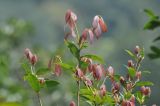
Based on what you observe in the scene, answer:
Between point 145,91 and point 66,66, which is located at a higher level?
point 66,66

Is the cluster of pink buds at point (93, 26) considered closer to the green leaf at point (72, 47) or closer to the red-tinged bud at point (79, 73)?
the green leaf at point (72, 47)

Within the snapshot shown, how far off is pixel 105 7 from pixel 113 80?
149633 mm

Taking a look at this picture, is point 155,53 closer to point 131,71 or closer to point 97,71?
point 131,71

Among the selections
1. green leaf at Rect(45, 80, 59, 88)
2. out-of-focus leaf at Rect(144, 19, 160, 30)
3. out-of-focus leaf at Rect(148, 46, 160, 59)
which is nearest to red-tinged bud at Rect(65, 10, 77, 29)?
green leaf at Rect(45, 80, 59, 88)

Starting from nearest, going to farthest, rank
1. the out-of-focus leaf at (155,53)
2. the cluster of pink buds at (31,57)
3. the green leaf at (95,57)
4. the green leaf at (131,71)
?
the green leaf at (95,57)
the cluster of pink buds at (31,57)
the green leaf at (131,71)
the out-of-focus leaf at (155,53)

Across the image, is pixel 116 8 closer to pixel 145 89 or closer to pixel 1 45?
pixel 1 45

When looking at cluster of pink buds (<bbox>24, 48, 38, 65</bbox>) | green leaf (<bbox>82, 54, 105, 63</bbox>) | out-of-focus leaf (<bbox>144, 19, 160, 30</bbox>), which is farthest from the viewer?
out-of-focus leaf (<bbox>144, 19, 160, 30</bbox>)

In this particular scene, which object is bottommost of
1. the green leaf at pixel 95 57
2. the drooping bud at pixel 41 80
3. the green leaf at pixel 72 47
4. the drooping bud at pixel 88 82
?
the drooping bud at pixel 88 82

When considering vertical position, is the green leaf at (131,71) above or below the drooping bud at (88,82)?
above

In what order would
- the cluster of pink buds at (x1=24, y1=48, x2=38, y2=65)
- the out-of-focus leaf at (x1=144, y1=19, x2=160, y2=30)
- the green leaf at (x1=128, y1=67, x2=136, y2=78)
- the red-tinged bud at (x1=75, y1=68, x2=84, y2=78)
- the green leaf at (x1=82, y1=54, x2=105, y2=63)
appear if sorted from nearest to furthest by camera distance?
the red-tinged bud at (x1=75, y1=68, x2=84, y2=78) → the green leaf at (x1=82, y1=54, x2=105, y2=63) → the cluster of pink buds at (x1=24, y1=48, x2=38, y2=65) → the green leaf at (x1=128, y1=67, x2=136, y2=78) → the out-of-focus leaf at (x1=144, y1=19, x2=160, y2=30)

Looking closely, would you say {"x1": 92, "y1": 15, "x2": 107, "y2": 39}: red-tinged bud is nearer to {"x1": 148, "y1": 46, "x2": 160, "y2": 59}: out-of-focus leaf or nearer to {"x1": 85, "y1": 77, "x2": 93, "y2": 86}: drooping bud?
{"x1": 85, "y1": 77, "x2": 93, "y2": 86}: drooping bud

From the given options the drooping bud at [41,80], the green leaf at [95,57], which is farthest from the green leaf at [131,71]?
the drooping bud at [41,80]

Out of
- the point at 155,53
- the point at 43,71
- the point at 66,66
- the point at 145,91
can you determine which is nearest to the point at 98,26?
the point at 66,66

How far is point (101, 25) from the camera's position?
3264 millimetres
